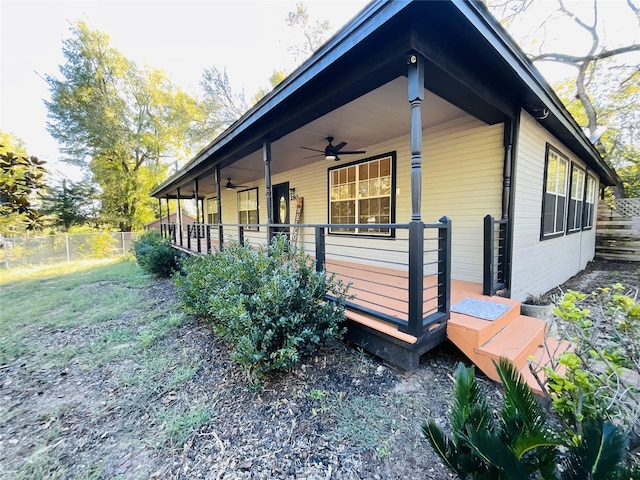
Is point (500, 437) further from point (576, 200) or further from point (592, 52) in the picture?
point (592, 52)

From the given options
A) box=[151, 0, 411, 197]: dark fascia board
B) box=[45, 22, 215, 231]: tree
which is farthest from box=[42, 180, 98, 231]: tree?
box=[151, 0, 411, 197]: dark fascia board

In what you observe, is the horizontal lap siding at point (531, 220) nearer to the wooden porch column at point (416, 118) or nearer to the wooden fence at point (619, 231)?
the wooden porch column at point (416, 118)

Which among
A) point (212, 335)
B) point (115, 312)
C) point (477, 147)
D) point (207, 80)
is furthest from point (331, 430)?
point (207, 80)

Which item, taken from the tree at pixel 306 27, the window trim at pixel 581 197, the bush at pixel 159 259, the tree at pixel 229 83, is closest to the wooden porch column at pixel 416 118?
the window trim at pixel 581 197

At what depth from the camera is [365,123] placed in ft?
14.2

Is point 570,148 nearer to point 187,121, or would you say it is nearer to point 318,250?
point 318,250

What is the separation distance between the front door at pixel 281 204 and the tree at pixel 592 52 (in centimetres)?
1060

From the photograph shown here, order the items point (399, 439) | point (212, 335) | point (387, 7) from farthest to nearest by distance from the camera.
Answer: point (212, 335)
point (387, 7)
point (399, 439)

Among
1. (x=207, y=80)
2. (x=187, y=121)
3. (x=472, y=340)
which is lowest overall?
(x=472, y=340)

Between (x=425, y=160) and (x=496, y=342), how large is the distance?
3.16 metres

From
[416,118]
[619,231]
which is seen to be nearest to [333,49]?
[416,118]

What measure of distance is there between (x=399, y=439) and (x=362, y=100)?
3.58 m

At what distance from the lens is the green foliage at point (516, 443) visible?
3.17ft

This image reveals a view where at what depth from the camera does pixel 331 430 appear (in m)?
1.95
